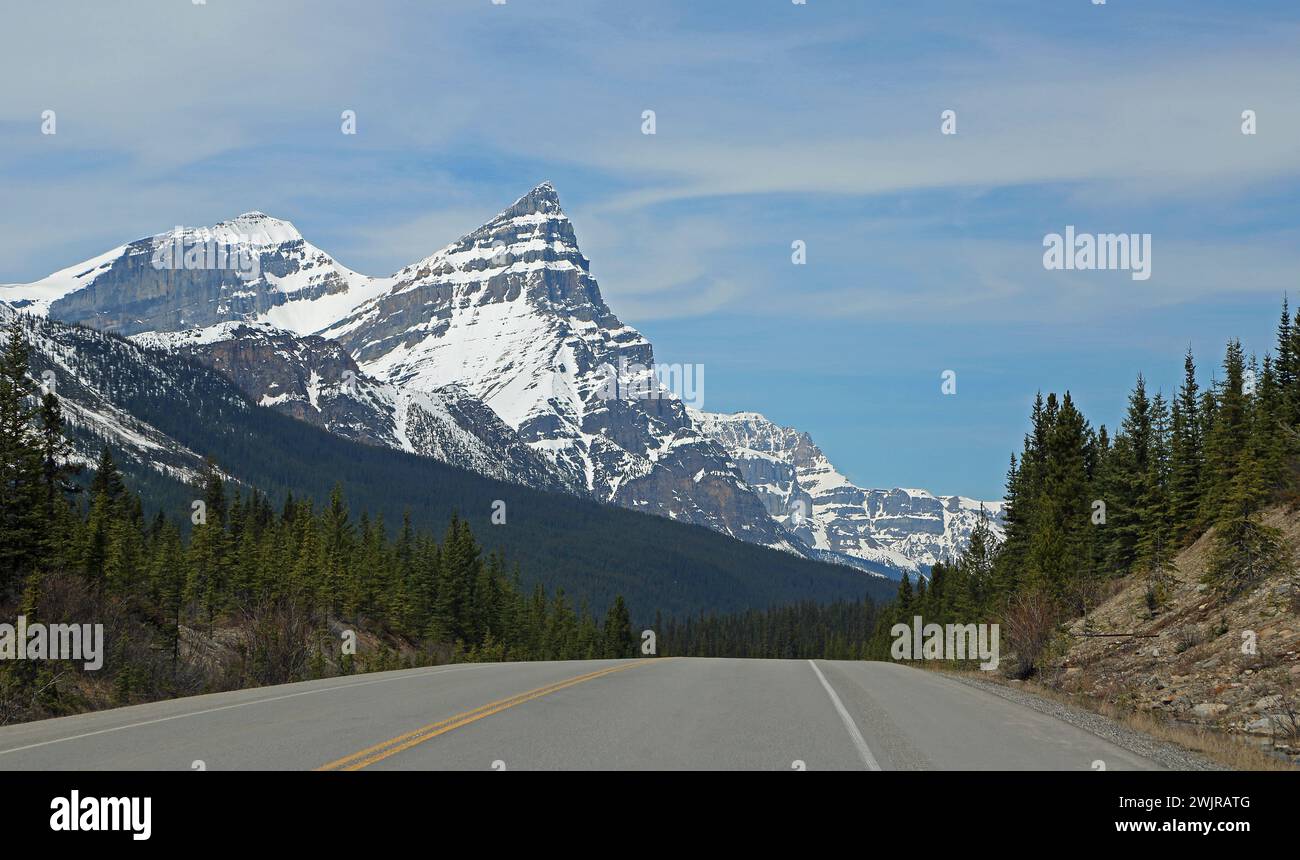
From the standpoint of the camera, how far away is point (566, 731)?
565 inches

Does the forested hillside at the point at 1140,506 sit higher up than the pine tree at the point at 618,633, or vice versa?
the forested hillside at the point at 1140,506

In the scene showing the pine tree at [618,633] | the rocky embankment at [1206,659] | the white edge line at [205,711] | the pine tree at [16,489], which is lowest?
the pine tree at [618,633]

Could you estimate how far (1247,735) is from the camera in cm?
2219

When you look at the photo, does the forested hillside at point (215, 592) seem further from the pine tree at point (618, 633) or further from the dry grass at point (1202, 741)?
the dry grass at point (1202, 741)

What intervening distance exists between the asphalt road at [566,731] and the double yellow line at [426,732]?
0.03 metres

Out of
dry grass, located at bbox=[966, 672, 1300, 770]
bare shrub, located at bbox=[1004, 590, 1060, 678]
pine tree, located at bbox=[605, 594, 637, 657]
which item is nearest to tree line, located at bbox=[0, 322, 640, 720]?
pine tree, located at bbox=[605, 594, 637, 657]

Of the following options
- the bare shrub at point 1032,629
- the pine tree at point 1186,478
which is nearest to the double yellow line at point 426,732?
the bare shrub at point 1032,629

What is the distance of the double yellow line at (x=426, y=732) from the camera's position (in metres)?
11.6

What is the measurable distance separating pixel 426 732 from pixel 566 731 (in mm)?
1715

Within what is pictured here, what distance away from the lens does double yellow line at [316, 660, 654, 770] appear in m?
11.6

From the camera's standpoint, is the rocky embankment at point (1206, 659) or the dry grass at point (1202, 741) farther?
the rocky embankment at point (1206, 659)

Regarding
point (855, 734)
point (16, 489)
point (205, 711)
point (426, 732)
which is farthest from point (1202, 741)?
point (16, 489)

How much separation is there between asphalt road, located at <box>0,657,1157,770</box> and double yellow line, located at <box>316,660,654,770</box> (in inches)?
1.1

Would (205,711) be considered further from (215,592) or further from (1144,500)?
(215,592)
